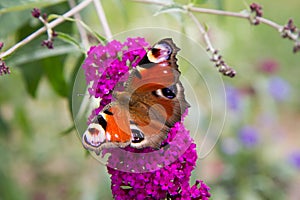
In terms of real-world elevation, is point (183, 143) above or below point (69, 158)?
below

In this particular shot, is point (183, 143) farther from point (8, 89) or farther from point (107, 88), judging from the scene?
point (8, 89)

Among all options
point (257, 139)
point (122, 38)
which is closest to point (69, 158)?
point (257, 139)

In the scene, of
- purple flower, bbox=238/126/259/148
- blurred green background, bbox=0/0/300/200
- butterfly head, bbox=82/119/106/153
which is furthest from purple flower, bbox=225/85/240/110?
butterfly head, bbox=82/119/106/153

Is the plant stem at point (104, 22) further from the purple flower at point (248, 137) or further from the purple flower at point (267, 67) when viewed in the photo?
the purple flower at point (267, 67)

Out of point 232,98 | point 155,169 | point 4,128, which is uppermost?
point 232,98

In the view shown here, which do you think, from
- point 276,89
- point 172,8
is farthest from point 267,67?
point 172,8

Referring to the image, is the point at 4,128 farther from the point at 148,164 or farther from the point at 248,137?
the point at 248,137
